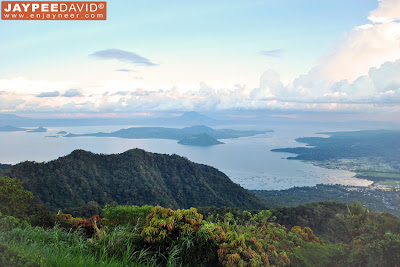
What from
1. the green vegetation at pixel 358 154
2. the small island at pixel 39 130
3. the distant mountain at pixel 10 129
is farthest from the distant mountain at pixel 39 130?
the green vegetation at pixel 358 154

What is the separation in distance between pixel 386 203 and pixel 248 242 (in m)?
43.5

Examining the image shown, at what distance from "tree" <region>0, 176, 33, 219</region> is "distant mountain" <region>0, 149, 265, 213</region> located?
57.9 feet

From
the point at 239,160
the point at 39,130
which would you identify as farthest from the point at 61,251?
the point at 39,130

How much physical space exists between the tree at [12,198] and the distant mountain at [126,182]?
17656mm

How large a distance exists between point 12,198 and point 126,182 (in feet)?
80.5

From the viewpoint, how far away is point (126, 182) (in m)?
31.6

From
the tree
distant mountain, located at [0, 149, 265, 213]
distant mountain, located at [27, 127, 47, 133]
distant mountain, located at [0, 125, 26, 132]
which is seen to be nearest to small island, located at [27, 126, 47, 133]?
distant mountain, located at [27, 127, 47, 133]

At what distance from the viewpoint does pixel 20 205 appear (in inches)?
300

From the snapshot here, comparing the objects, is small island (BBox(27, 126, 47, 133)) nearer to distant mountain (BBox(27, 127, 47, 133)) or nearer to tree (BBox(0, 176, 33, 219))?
distant mountain (BBox(27, 127, 47, 133))

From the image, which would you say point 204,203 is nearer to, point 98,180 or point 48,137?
point 98,180

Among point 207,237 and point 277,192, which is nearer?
point 207,237

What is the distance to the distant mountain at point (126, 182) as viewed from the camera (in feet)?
85.9

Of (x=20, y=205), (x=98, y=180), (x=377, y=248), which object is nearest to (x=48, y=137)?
(x=98, y=180)

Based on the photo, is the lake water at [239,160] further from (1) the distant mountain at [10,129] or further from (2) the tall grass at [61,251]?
(2) the tall grass at [61,251]
